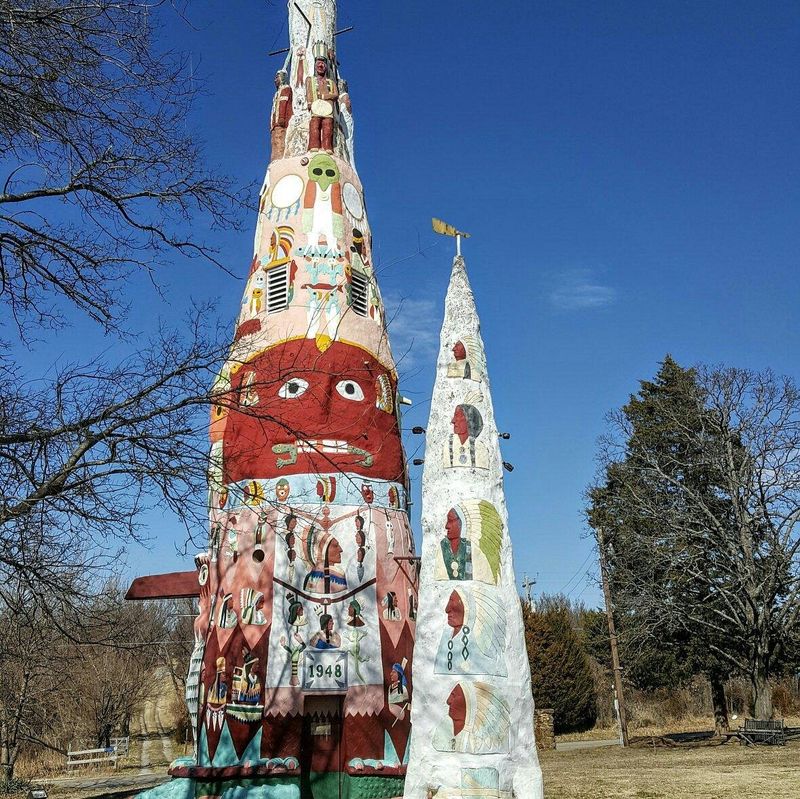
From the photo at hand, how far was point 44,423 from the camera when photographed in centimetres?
568

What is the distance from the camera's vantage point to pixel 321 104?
16203 mm

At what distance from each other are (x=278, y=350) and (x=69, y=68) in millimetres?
9021

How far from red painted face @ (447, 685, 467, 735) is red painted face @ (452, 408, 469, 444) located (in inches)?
112

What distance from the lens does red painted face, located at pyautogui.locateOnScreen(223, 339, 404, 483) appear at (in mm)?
13156

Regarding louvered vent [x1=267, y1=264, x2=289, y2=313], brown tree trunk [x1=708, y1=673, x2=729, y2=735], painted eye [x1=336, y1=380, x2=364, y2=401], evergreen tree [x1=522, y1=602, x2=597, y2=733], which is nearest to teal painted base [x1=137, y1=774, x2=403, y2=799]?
painted eye [x1=336, y1=380, x2=364, y2=401]

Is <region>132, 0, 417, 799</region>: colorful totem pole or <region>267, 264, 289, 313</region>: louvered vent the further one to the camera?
<region>267, 264, 289, 313</region>: louvered vent

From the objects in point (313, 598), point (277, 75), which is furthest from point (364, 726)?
point (277, 75)

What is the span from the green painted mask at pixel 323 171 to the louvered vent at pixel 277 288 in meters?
1.91

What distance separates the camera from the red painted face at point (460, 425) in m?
9.78

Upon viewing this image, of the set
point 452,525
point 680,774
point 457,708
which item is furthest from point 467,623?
point 680,774

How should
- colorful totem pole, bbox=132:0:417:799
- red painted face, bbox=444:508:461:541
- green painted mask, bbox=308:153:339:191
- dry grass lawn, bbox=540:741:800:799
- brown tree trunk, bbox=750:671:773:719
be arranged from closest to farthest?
red painted face, bbox=444:508:461:541, colorful totem pole, bbox=132:0:417:799, dry grass lawn, bbox=540:741:800:799, green painted mask, bbox=308:153:339:191, brown tree trunk, bbox=750:671:773:719

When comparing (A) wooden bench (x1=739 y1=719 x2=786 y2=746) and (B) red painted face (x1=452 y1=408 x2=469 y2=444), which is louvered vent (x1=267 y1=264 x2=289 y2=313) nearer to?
(B) red painted face (x1=452 y1=408 x2=469 y2=444)

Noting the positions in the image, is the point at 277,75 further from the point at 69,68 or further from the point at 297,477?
the point at 69,68

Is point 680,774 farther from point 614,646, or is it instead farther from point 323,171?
point 323,171
